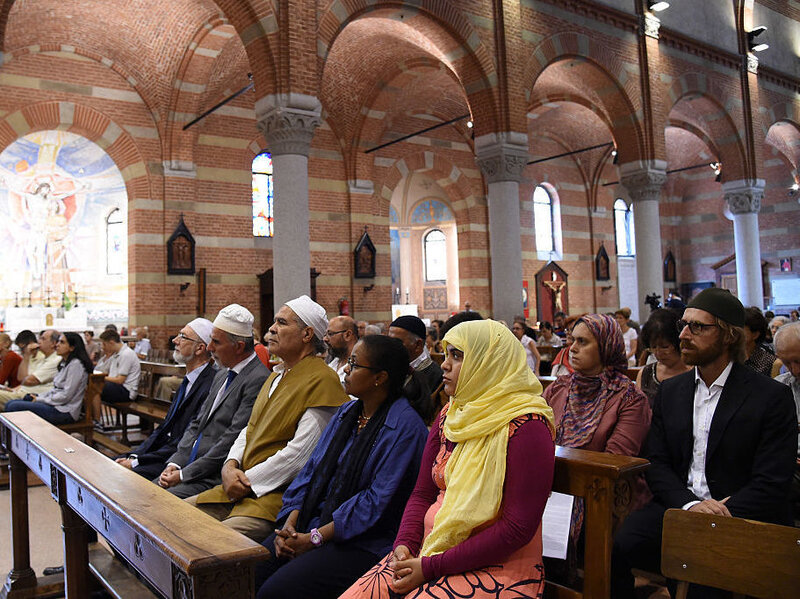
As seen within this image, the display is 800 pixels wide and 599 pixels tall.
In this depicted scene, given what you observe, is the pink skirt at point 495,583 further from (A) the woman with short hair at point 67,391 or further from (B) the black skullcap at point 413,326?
(A) the woman with short hair at point 67,391

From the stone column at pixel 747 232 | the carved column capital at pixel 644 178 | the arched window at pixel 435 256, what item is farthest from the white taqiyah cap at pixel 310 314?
the arched window at pixel 435 256

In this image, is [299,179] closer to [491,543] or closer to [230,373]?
[230,373]

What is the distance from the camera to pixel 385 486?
2.51 meters

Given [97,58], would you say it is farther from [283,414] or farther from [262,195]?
[283,414]

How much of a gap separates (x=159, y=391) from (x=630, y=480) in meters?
6.19

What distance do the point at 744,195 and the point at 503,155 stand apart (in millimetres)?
8787

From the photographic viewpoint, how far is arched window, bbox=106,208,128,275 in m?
15.7

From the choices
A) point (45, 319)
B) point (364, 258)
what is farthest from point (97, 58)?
point (364, 258)

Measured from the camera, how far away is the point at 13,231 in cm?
1495

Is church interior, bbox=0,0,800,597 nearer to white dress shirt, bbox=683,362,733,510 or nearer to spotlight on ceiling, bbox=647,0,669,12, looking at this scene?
spotlight on ceiling, bbox=647,0,669,12

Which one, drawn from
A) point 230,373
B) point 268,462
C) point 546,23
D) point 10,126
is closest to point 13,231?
point 10,126

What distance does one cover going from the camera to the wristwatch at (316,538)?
8.27 feet

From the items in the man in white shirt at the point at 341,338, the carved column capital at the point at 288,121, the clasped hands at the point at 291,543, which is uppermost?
the carved column capital at the point at 288,121

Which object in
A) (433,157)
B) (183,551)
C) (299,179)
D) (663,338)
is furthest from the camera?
(433,157)
